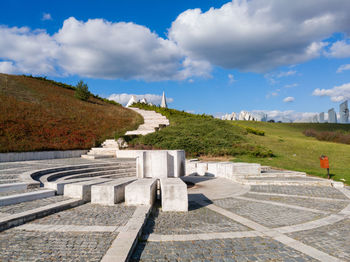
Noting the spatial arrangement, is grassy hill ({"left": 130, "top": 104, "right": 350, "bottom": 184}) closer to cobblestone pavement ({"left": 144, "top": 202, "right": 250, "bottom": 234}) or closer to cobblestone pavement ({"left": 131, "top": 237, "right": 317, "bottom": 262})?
cobblestone pavement ({"left": 144, "top": 202, "right": 250, "bottom": 234})

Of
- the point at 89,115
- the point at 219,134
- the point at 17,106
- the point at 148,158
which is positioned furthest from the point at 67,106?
the point at 148,158

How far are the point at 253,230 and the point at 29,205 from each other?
205 inches

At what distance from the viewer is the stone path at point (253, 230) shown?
3.54 meters

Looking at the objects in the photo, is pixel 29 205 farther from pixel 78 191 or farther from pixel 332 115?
pixel 332 115

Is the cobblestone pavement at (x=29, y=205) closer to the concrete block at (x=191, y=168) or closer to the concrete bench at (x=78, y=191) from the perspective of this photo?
the concrete bench at (x=78, y=191)

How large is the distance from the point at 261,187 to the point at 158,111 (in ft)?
92.7

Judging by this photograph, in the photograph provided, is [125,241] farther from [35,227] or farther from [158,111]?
[158,111]

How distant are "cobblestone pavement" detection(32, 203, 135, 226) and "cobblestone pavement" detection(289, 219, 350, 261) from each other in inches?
140

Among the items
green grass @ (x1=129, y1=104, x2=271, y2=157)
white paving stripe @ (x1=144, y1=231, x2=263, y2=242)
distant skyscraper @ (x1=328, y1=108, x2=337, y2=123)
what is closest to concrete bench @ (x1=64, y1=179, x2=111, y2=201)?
white paving stripe @ (x1=144, y1=231, x2=263, y2=242)

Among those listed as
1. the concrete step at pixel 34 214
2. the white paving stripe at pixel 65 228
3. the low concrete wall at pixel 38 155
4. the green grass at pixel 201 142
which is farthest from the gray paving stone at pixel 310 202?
the low concrete wall at pixel 38 155

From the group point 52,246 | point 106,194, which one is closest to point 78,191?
point 106,194

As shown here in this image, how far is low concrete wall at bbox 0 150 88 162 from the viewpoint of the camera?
540 inches

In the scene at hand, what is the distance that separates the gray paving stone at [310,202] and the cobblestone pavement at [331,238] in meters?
1.29

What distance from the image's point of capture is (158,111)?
36250 mm
